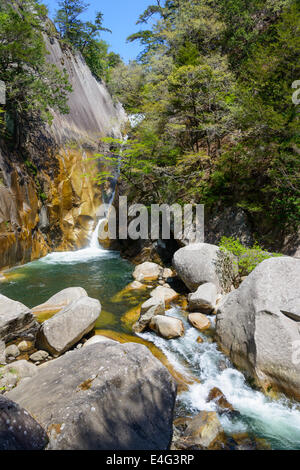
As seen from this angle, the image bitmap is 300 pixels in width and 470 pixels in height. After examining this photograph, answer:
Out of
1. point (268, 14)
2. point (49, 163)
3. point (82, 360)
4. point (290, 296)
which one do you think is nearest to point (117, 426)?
point (82, 360)

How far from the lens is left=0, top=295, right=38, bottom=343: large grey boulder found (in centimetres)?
518

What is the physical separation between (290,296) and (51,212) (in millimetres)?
12771

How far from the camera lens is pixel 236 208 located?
31.3 ft

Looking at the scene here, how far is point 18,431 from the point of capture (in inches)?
77.2

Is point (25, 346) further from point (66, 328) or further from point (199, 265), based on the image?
point (199, 265)

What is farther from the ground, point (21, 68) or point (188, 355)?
point (21, 68)

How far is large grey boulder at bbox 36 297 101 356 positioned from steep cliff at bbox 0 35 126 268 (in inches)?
240

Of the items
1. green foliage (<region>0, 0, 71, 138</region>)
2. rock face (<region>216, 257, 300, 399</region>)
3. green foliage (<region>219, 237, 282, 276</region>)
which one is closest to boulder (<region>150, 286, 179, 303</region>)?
green foliage (<region>219, 237, 282, 276</region>)

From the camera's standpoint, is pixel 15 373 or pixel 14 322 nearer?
pixel 15 373

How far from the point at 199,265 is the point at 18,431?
21.4 ft

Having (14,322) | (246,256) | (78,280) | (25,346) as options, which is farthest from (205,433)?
(78,280)

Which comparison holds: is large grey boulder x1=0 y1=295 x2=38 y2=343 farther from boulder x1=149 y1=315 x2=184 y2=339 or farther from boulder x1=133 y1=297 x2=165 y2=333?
boulder x1=149 y1=315 x2=184 y2=339

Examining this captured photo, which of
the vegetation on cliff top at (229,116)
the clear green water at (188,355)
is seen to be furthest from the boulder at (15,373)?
the vegetation on cliff top at (229,116)

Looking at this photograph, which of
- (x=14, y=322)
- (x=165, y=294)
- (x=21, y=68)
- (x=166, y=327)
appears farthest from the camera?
(x=21, y=68)
